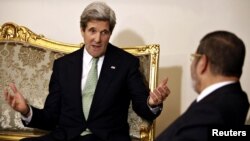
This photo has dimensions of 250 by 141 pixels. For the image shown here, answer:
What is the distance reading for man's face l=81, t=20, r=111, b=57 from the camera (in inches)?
74.6

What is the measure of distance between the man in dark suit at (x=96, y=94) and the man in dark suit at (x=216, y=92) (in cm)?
66

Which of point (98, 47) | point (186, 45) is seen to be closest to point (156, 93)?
point (98, 47)

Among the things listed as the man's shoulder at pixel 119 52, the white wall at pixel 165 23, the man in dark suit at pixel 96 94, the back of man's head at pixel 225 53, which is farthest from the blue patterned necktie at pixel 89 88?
the back of man's head at pixel 225 53

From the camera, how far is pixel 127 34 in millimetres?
2516

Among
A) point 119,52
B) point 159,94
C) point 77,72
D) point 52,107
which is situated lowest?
point 52,107

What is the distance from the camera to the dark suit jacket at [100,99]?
1894mm

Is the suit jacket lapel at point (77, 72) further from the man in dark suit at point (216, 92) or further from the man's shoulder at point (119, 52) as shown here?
the man in dark suit at point (216, 92)

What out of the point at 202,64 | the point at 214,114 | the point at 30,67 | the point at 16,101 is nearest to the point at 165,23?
the point at 30,67

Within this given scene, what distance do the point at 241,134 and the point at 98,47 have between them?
3.25 ft

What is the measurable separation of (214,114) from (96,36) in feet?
3.19

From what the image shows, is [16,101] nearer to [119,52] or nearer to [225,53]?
[119,52]

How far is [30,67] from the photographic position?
2197mm

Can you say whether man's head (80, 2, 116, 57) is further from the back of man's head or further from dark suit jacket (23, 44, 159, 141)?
the back of man's head

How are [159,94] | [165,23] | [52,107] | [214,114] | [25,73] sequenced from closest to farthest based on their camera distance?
1. [214,114]
2. [159,94]
3. [52,107]
4. [25,73]
5. [165,23]
